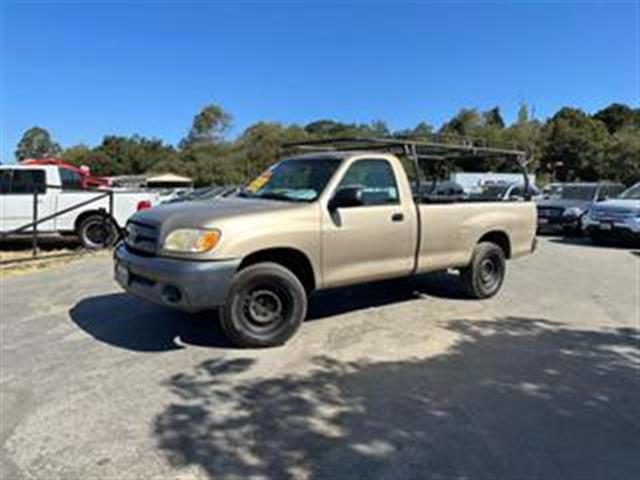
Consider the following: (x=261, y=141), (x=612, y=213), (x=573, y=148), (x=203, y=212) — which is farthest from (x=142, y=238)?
(x=573, y=148)

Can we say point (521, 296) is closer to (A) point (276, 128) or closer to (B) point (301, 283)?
(B) point (301, 283)

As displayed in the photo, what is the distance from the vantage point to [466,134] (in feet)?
163

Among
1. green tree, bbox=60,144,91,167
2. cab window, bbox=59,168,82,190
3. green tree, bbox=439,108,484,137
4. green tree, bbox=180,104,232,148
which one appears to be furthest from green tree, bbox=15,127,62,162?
cab window, bbox=59,168,82,190

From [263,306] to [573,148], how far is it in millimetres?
69722

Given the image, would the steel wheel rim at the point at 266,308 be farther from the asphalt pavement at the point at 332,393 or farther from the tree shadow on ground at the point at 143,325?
the tree shadow on ground at the point at 143,325

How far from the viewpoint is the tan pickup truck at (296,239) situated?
18.3 feet

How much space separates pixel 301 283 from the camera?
6.34m

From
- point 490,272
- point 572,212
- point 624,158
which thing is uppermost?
point 624,158

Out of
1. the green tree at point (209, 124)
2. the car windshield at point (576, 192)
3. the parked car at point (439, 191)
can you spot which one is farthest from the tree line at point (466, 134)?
the parked car at point (439, 191)

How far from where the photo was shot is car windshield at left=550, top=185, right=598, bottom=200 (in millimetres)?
19969

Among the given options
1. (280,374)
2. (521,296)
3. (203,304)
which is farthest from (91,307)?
(521,296)

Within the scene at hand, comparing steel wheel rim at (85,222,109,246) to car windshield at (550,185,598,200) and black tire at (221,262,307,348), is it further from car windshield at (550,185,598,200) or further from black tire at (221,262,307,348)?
car windshield at (550,185,598,200)

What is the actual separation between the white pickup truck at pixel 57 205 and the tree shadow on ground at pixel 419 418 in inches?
365

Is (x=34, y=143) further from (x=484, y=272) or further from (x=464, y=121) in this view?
(x=484, y=272)
